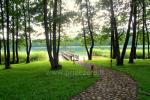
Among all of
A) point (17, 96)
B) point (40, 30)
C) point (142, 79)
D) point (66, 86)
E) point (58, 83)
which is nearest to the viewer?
point (17, 96)

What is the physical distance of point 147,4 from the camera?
44.5 metres

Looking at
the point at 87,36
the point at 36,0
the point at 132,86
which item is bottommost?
the point at 132,86

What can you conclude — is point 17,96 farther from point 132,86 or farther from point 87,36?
point 87,36

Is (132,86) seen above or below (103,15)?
below

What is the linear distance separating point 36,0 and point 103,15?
14986 millimetres

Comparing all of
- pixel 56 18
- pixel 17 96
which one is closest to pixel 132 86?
pixel 17 96

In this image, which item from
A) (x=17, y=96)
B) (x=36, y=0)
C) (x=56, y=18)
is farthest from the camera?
(x=36, y=0)

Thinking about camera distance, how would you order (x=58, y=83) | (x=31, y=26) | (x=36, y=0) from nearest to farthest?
1. (x=58, y=83)
2. (x=36, y=0)
3. (x=31, y=26)

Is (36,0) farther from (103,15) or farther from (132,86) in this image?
(132,86)

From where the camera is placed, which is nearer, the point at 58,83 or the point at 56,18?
the point at 58,83

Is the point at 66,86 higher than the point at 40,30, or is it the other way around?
the point at 40,30

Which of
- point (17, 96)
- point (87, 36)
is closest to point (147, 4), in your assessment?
point (87, 36)

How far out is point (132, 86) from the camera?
1717cm

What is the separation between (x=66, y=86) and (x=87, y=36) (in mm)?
40422
